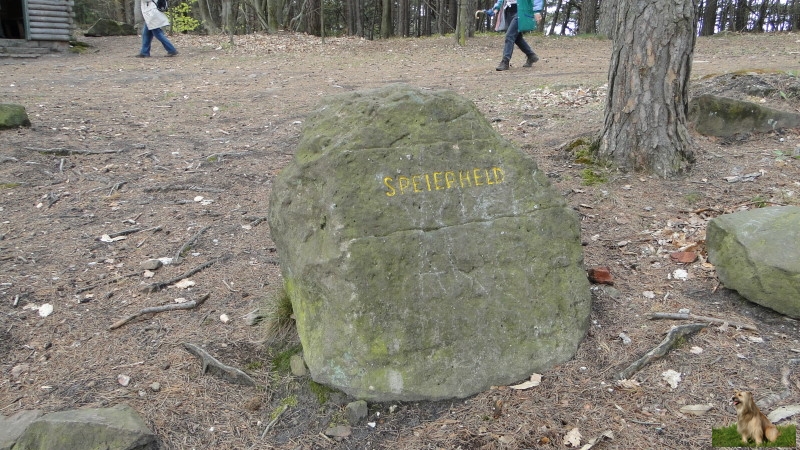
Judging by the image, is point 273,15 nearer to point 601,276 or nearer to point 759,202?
point 759,202

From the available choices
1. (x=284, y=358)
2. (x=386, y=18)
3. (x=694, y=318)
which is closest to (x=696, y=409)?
(x=694, y=318)

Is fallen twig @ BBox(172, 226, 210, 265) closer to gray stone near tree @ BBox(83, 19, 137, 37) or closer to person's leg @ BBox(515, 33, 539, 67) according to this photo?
person's leg @ BBox(515, 33, 539, 67)

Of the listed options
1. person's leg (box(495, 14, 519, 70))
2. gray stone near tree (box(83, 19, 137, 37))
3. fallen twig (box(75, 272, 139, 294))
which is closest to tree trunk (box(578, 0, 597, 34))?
person's leg (box(495, 14, 519, 70))

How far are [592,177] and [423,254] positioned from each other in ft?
8.82

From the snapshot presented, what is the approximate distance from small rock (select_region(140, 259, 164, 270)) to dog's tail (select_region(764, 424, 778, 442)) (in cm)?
390

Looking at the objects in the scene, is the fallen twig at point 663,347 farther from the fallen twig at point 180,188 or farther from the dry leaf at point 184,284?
the fallen twig at point 180,188

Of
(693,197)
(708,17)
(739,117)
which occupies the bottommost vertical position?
(693,197)

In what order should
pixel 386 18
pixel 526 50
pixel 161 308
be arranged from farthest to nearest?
pixel 386 18 < pixel 526 50 < pixel 161 308

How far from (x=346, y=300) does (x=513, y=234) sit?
98 centimetres

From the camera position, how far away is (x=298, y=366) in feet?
10.4

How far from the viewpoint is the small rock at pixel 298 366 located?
3148mm

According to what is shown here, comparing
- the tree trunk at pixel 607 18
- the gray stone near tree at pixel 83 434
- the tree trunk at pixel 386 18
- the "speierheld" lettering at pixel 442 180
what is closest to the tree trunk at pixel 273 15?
the tree trunk at pixel 386 18

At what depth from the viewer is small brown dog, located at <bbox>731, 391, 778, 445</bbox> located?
7.93 feet

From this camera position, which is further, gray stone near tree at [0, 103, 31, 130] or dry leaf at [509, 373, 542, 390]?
gray stone near tree at [0, 103, 31, 130]
